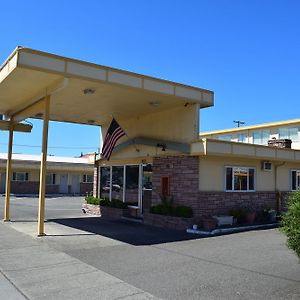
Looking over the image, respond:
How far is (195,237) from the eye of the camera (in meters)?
13.9

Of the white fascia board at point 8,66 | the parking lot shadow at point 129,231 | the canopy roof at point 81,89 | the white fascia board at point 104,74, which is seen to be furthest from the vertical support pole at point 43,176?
the white fascia board at point 104,74

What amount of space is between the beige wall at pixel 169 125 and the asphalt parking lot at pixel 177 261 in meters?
3.99

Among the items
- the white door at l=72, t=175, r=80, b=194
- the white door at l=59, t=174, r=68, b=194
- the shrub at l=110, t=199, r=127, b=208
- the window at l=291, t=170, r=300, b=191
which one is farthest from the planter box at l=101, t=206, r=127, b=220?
the white door at l=72, t=175, r=80, b=194

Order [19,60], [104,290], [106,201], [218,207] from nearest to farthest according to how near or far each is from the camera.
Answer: [104,290] < [19,60] < [218,207] < [106,201]

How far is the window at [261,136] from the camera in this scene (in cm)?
3312

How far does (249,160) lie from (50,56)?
32.4ft

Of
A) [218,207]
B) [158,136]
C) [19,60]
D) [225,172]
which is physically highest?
[19,60]

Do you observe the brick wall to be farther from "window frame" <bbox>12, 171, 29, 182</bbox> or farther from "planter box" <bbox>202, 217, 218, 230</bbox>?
"window frame" <bbox>12, 171, 29, 182</bbox>

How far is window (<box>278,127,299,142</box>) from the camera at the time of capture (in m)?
30.4

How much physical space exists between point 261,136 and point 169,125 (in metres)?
17.6

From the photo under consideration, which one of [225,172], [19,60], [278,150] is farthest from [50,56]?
[278,150]

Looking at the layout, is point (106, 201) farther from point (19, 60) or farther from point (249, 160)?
point (19, 60)

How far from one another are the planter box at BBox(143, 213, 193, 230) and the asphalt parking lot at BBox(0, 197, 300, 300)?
68 centimetres

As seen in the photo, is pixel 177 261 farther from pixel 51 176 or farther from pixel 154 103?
pixel 51 176
